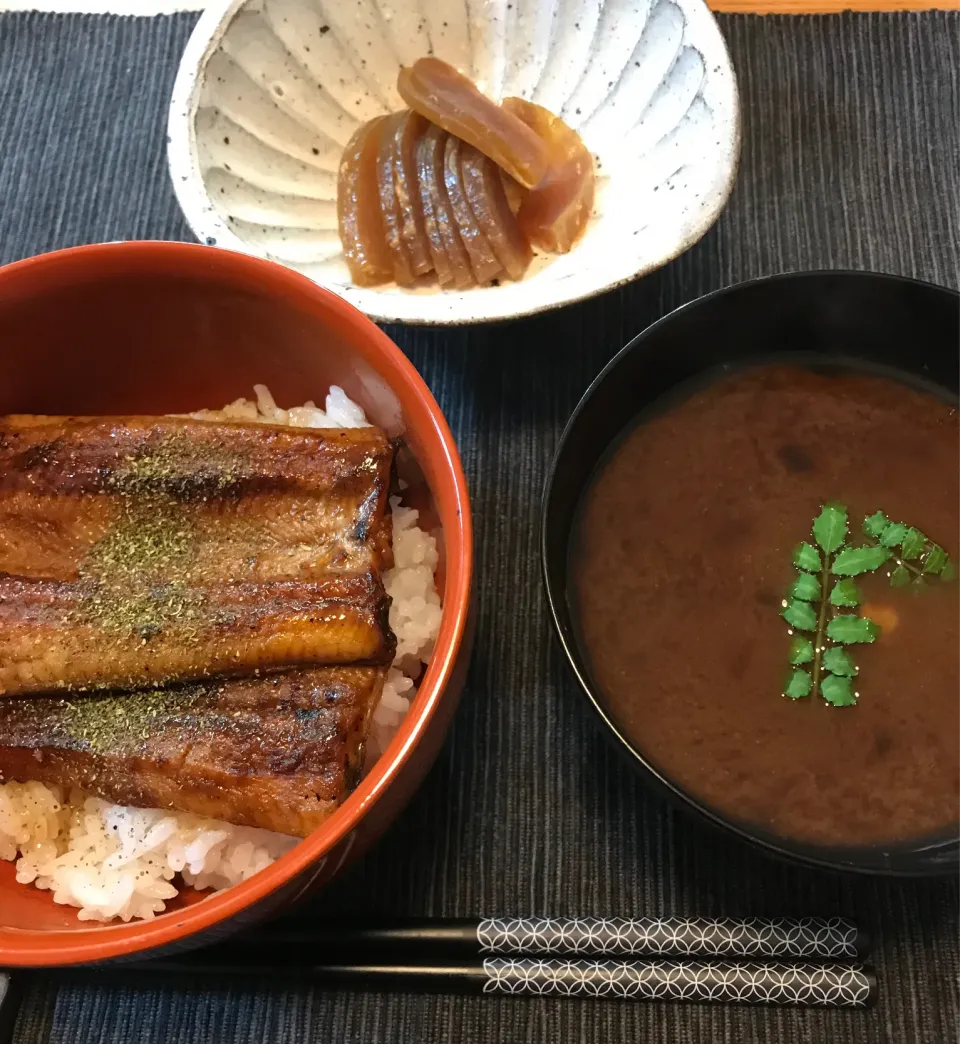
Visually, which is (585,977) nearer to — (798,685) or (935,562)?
(798,685)

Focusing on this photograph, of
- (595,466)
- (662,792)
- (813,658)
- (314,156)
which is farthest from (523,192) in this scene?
(662,792)

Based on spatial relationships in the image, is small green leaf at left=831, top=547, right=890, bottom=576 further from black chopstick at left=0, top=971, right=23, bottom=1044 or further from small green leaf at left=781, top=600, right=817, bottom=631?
black chopstick at left=0, top=971, right=23, bottom=1044

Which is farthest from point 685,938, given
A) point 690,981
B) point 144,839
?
point 144,839

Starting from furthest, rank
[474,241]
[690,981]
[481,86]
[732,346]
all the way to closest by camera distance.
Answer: [481,86]
[474,241]
[732,346]
[690,981]

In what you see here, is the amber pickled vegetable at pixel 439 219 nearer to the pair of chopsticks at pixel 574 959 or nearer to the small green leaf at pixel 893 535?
the small green leaf at pixel 893 535

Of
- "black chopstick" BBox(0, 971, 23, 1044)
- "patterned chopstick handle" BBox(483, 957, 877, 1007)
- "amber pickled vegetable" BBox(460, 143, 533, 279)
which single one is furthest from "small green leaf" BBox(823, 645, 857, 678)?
"black chopstick" BBox(0, 971, 23, 1044)

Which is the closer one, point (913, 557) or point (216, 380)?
point (913, 557)

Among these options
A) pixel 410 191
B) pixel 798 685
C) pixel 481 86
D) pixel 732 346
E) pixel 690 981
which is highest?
pixel 481 86
